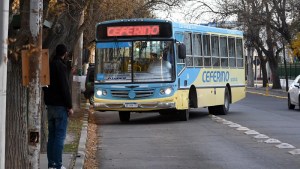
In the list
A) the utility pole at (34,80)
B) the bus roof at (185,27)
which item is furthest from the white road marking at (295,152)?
the bus roof at (185,27)

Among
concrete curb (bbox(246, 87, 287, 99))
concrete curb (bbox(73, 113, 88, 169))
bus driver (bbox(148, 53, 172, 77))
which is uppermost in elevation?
bus driver (bbox(148, 53, 172, 77))

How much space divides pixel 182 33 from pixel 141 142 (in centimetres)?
651

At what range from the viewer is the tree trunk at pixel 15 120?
29.8ft

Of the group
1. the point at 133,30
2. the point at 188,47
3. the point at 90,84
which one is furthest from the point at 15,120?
the point at 90,84

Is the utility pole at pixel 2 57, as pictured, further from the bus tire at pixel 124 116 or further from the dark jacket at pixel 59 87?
the bus tire at pixel 124 116

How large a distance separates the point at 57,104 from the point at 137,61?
10.7 meters

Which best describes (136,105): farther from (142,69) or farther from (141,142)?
(141,142)

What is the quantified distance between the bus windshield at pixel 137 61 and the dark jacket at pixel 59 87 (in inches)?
414

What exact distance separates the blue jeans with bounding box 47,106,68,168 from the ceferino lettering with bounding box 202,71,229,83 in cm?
1308

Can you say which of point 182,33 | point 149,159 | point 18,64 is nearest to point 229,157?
point 149,159

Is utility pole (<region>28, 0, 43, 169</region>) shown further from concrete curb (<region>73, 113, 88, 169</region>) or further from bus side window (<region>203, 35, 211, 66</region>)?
bus side window (<region>203, 35, 211, 66</region>)

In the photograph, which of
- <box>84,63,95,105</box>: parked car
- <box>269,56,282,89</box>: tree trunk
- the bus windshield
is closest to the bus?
the bus windshield

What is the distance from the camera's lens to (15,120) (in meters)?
9.12

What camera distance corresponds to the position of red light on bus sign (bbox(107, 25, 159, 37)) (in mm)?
20688
